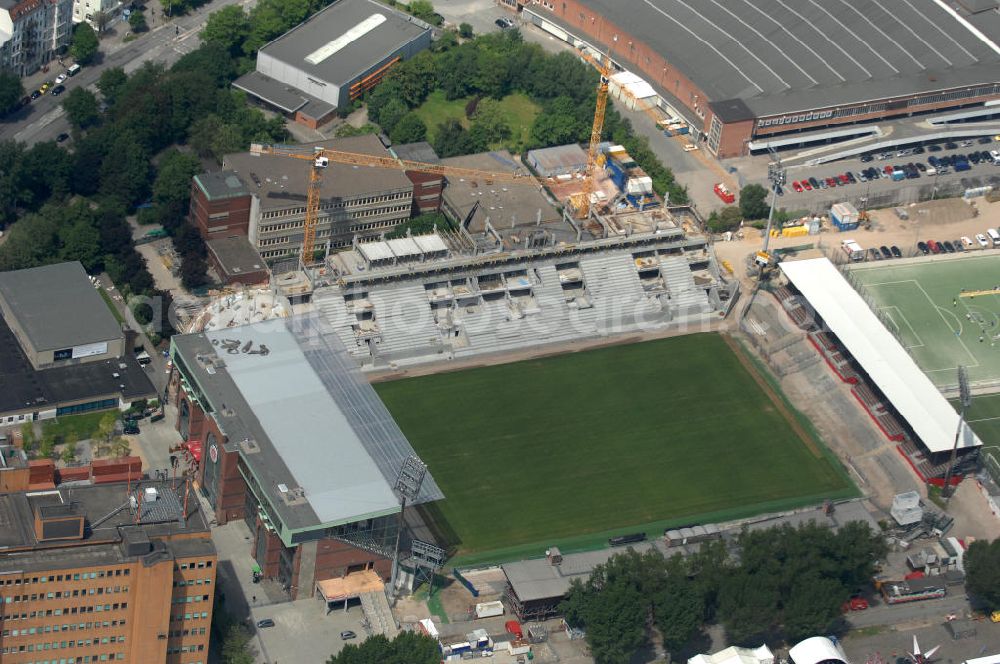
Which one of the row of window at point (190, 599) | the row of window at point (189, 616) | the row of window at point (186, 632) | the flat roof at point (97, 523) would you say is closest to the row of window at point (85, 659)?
the row of window at point (186, 632)

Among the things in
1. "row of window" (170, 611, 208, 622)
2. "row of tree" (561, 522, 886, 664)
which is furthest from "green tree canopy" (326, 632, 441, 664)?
"row of tree" (561, 522, 886, 664)

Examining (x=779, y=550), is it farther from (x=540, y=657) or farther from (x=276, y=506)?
(x=276, y=506)

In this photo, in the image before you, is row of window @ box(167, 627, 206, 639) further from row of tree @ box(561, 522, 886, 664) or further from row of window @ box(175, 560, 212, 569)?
row of tree @ box(561, 522, 886, 664)

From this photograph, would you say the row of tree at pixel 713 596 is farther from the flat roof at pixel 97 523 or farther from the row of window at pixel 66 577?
the row of window at pixel 66 577

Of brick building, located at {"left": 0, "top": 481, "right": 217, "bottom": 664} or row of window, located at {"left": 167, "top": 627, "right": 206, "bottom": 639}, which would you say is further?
row of window, located at {"left": 167, "top": 627, "right": 206, "bottom": 639}

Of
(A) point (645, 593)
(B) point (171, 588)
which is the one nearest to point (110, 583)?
(B) point (171, 588)

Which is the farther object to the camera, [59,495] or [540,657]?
[540,657]

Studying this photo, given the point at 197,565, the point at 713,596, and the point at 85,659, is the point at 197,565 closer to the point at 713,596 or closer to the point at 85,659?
the point at 85,659
